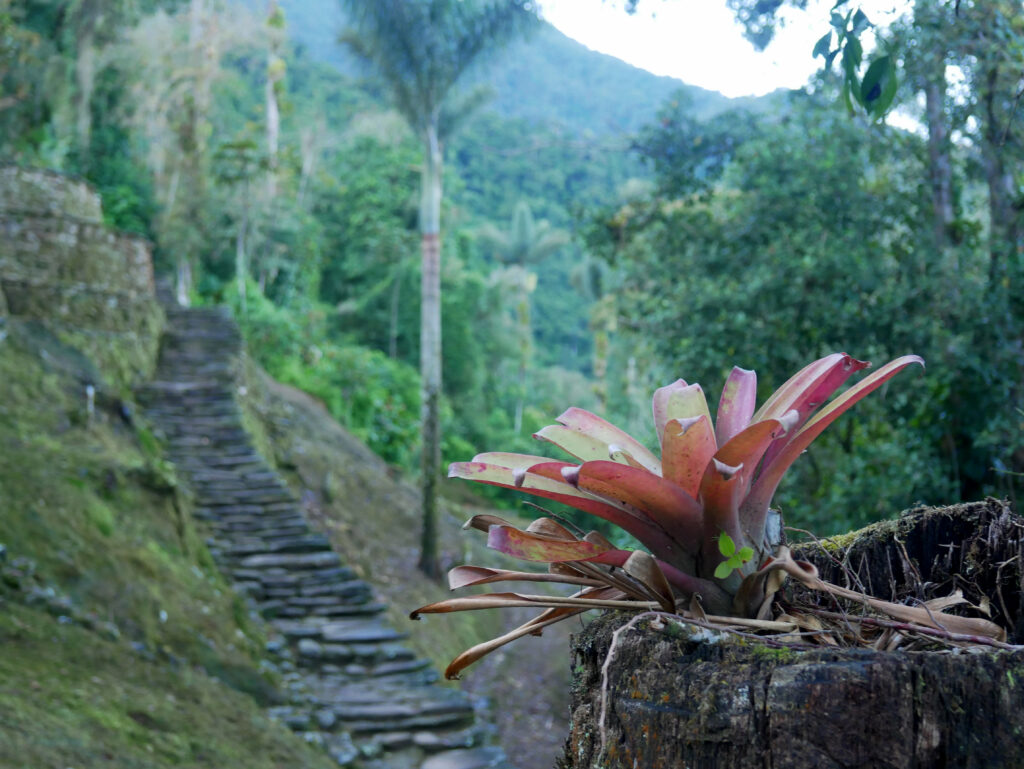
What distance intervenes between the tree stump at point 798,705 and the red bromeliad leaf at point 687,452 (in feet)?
0.68

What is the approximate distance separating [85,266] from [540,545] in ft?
37.0

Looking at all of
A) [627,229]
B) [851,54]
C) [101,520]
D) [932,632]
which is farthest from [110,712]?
[627,229]

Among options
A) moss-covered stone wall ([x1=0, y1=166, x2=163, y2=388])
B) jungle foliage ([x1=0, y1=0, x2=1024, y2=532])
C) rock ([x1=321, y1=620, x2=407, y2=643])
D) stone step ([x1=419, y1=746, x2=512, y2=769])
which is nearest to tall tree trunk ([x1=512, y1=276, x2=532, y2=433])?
jungle foliage ([x1=0, y1=0, x2=1024, y2=532])

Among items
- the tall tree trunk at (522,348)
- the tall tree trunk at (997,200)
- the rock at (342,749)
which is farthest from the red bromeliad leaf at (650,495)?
the tall tree trunk at (522,348)

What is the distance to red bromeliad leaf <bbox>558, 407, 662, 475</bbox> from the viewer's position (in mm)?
1312

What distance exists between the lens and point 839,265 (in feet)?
21.4

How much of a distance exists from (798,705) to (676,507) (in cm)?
31

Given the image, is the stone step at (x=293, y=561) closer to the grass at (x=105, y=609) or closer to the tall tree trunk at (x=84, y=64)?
the grass at (x=105, y=609)

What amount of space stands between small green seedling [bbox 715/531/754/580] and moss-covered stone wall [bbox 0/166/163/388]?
9470 millimetres

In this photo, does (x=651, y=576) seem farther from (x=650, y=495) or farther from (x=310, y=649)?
(x=310, y=649)

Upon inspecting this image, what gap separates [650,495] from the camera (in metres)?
1.15

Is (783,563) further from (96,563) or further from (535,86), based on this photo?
(535,86)

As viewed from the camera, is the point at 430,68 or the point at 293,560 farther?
the point at 430,68

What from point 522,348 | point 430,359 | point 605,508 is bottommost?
point 522,348
